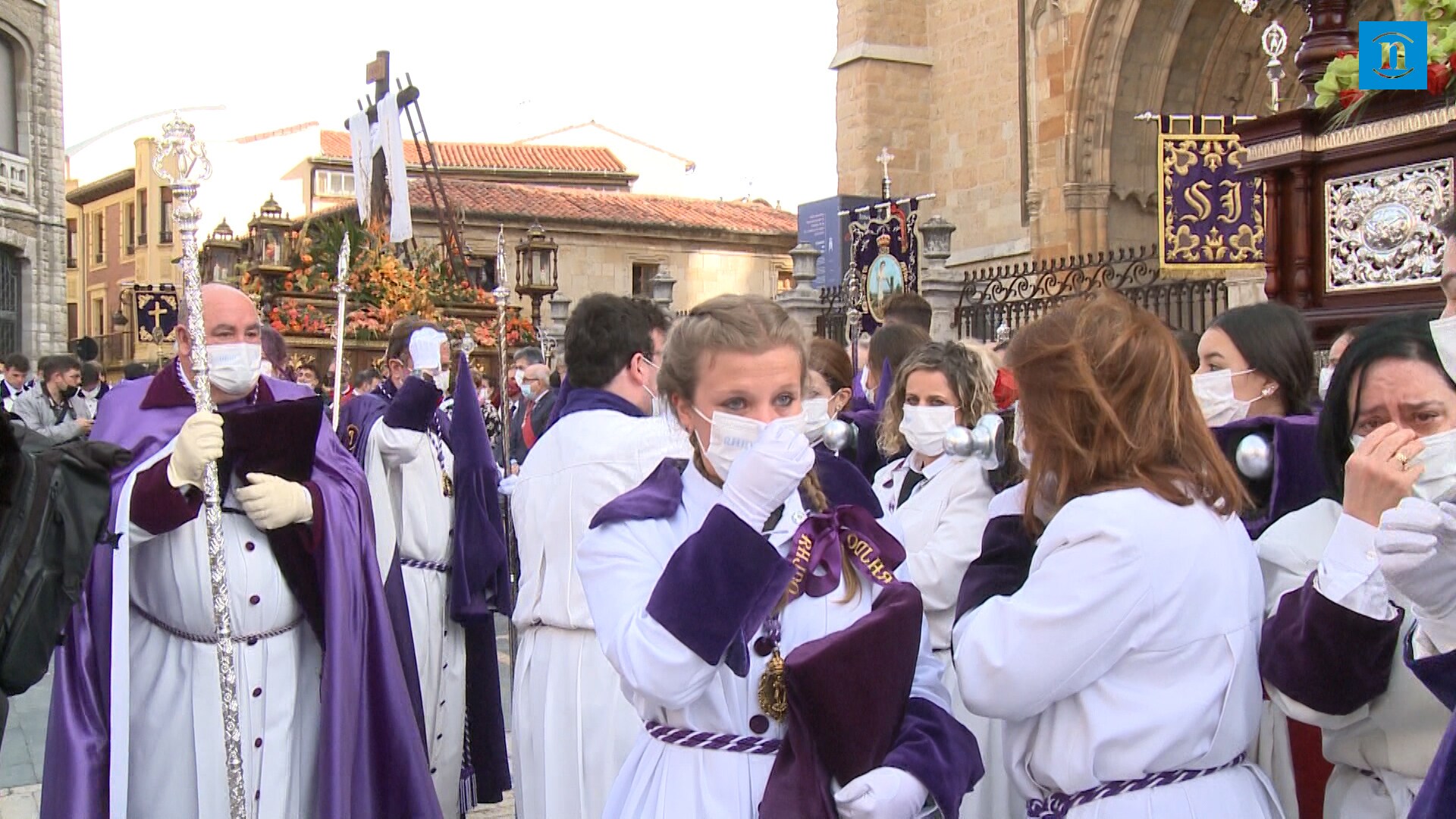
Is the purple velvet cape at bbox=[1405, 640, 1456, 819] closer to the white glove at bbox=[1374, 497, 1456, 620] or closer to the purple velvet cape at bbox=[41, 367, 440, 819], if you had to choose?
the white glove at bbox=[1374, 497, 1456, 620]

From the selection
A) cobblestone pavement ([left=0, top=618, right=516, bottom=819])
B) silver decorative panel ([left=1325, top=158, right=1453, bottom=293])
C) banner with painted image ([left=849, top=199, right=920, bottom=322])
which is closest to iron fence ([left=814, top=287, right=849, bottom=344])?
banner with painted image ([left=849, top=199, right=920, bottom=322])

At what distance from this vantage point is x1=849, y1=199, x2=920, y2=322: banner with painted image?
61.0 feet

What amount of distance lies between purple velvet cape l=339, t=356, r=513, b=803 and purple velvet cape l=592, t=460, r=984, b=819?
349cm

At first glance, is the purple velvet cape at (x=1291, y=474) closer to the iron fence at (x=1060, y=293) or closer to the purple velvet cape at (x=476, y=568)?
the purple velvet cape at (x=476, y=568)

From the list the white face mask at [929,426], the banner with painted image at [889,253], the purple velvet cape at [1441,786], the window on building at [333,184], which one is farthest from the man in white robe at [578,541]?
the window on building at [333,184]

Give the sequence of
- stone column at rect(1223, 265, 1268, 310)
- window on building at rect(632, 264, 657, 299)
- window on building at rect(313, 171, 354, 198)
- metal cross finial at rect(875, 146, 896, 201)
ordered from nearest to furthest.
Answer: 1. stone column at rect(1223, 265, 1268, 310)
2. metal cross finial at rect(875, 146, 896, 201)
3. window on building at rect(632, 264, 657, 299)
4. window on building at rect(313, 171, 354, 198)

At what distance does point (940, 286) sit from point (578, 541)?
12584mm

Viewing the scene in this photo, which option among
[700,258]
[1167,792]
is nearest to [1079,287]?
[1167,792]

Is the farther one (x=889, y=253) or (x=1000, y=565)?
(x=889, y=253)

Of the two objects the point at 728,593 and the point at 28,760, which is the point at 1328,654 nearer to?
the point at 728,593

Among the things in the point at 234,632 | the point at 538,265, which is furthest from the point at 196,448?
the point at 538,265

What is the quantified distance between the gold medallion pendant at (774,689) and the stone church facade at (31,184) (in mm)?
26904

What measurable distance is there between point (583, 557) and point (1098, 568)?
96cm

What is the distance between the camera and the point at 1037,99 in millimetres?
19906
